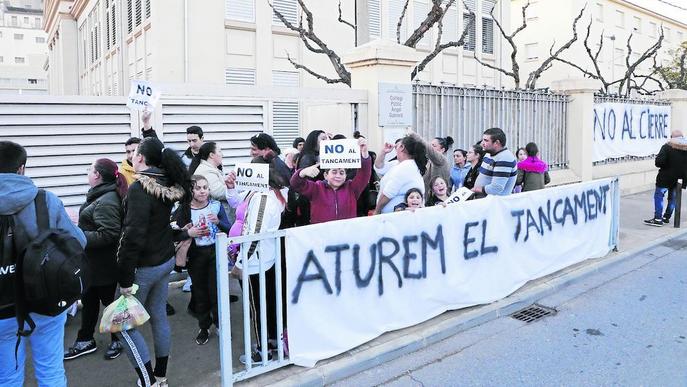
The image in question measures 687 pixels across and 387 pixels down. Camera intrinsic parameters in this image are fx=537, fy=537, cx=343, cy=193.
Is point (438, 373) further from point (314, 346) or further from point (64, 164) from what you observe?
point (64, 164)

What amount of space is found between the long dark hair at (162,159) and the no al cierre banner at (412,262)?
3.09 feet

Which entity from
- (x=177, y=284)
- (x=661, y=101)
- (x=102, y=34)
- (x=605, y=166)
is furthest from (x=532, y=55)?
(x=177, y=284)

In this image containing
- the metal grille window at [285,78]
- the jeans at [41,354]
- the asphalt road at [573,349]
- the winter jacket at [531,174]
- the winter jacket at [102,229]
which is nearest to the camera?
the jeans at [41,354]

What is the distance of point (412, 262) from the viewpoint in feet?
16.3

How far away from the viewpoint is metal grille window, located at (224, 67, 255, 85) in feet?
45.5

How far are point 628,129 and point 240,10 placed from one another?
11.1m

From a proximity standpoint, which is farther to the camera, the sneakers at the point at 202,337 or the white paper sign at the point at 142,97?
the white paper sign at the point at 142,97

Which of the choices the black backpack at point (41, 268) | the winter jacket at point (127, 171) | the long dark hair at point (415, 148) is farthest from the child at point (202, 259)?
the long dark hair at point (415, 148)

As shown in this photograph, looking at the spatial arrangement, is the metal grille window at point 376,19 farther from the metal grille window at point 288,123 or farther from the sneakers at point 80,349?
the sneakers at point 80,349

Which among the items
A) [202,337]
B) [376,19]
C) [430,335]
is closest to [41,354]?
[202,337]

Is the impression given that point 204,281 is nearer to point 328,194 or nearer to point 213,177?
point 213,177

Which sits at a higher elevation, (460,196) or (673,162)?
(673,162)

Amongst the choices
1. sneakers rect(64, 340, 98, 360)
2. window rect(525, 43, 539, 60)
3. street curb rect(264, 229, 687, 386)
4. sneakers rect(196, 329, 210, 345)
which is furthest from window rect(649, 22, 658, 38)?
sneakers rect(64, 340, 98, 360)

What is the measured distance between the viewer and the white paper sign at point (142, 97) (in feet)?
19.2
